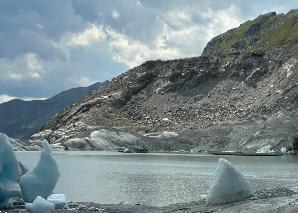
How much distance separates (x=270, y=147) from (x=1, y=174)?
117 meters

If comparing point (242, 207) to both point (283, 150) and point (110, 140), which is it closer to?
point (283, 150)

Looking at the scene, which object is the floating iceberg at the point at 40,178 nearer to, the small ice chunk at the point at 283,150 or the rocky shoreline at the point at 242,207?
the rocky shoreline at the point at 242,207

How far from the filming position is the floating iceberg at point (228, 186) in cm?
3438

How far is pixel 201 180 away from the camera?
239 feet

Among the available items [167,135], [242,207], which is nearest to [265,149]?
→ [167,135]

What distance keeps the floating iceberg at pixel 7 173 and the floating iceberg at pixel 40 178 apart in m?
0.89

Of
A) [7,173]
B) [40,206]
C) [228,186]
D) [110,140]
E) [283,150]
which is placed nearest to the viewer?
[228,186]

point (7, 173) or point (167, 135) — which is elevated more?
point (167, 135)

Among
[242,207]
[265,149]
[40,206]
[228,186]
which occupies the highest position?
[265,149]

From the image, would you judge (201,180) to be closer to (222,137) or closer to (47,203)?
(47,203)

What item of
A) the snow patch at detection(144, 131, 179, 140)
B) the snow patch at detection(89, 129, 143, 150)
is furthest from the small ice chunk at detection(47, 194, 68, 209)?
the snow patch at detection(144, 131, 179, 140)

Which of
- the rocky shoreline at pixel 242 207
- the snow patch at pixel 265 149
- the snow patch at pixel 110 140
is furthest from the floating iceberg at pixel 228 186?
the snow patch at pixel 110 140

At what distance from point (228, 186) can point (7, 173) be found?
56.2 ft

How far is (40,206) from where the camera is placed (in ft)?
118
